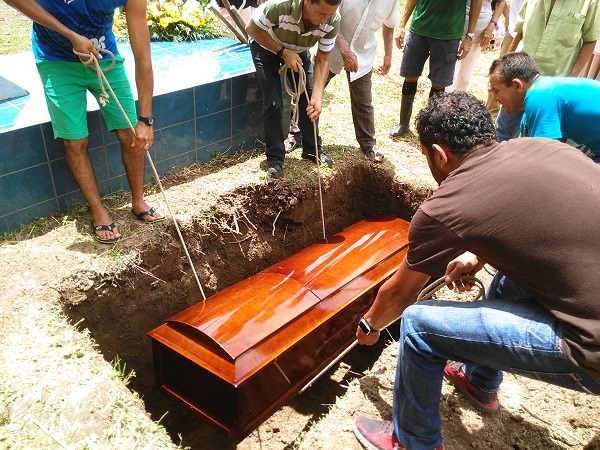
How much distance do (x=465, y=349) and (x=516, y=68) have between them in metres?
1.93

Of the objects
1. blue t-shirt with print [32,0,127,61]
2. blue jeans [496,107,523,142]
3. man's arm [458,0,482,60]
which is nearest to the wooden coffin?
blue jeans [496,107,523,142]

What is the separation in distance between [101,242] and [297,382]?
61.7 inches

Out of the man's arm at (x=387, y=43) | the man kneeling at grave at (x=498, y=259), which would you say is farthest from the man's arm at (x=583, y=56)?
the man kneeling at grave at (x=498, y=259)

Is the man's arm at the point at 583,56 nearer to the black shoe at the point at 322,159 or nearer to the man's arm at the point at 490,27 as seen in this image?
the man's arm at the point at 490,27

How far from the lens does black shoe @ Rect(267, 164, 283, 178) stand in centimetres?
415

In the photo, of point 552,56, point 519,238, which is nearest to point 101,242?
point 519,238

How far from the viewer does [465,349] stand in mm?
1980

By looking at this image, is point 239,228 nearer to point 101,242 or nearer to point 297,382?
point 101,242

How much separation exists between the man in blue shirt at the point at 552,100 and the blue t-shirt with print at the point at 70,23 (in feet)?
7.72

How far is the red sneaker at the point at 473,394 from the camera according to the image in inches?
106

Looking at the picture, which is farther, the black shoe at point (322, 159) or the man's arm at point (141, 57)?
the black shoe at point (322, 159)

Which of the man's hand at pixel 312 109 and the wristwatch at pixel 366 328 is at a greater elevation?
the man's hand at pixel 312 109

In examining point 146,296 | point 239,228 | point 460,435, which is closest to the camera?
point 460,435

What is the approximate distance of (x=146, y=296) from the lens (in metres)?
3.46
